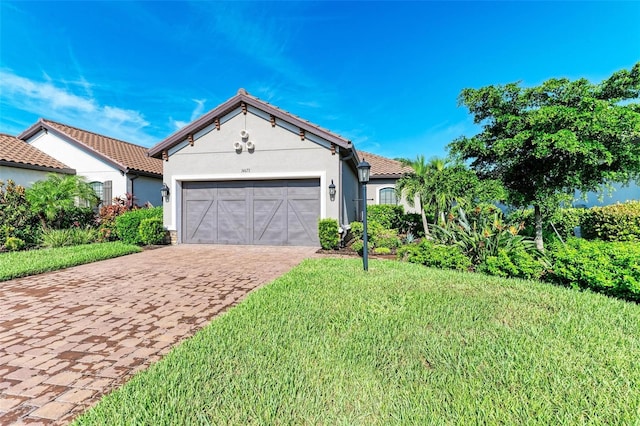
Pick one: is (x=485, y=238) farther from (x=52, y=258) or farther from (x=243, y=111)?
(x=52, y=258)

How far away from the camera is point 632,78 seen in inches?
233

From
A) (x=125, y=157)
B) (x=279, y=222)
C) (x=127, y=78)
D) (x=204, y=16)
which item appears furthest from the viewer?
(x=125, y=157)

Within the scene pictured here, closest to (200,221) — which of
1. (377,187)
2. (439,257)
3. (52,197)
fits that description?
(52,197)

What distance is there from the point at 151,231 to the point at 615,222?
50.3 feet

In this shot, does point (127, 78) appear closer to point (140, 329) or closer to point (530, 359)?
point (140, 329)

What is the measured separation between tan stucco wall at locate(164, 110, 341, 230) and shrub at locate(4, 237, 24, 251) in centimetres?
452

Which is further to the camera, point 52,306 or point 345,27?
point 345,27

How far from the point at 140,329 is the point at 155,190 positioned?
46.6 feet

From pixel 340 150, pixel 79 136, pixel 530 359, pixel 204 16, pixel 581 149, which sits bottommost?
pixel 530 359

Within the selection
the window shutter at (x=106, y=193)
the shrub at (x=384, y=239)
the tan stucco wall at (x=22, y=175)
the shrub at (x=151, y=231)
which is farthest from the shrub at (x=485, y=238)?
the tan stucco wall at (x=22, y=175)

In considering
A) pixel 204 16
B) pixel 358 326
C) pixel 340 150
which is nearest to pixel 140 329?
pixel 358 326

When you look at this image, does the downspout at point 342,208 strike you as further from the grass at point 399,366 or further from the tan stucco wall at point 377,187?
the grass at point 399,366

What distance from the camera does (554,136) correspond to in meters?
5.83

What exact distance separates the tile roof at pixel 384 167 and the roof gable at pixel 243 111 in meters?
6.66
